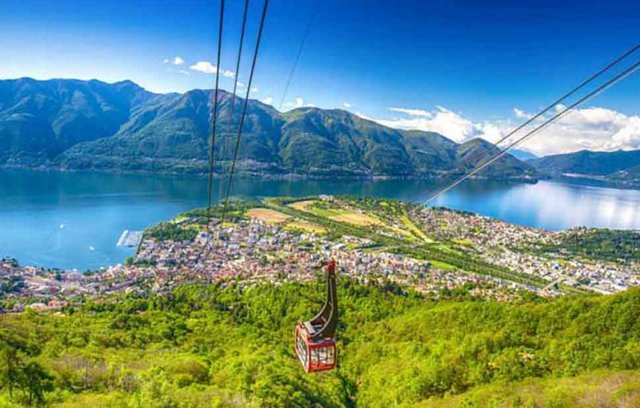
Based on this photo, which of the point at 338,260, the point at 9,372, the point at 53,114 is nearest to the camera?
the point at 9,372

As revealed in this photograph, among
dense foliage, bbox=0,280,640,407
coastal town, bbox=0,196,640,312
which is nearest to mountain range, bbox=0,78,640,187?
coastal town, bbox=0,196,640,312

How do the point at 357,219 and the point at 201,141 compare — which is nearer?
the point at 357,219

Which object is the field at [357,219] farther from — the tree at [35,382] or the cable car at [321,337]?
the cable car at [321,337]

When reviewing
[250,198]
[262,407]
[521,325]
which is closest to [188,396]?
[262,407]

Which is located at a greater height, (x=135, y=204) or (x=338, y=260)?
(x=135, y=204)

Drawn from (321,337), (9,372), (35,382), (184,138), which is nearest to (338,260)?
(35,382)

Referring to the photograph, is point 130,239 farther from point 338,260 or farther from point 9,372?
point 9,372

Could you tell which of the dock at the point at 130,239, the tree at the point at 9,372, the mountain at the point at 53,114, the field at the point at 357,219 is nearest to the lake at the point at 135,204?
the dock at the point at 130,239
